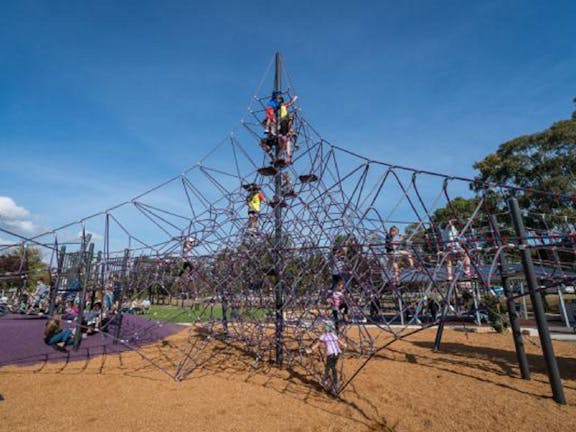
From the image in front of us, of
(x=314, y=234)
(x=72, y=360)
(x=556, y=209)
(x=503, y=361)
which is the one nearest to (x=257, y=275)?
(x=314, y=234)

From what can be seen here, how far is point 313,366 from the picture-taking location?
662 cm

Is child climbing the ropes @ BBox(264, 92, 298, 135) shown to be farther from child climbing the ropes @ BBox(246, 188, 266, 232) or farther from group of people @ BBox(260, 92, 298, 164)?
child climbing the ropes @ BBox(246, 188, 266, 232)

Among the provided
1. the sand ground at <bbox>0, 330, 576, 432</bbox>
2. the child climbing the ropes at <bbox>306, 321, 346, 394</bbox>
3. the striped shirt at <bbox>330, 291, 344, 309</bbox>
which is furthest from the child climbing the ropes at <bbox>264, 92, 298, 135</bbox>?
the sand ground at <bbox>0, 330, 576, 432</bbox>

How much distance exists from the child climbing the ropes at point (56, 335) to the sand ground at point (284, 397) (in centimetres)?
105

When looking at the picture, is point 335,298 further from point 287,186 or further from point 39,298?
point 39,298

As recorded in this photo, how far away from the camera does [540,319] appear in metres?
5.10

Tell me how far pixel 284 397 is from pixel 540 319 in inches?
176

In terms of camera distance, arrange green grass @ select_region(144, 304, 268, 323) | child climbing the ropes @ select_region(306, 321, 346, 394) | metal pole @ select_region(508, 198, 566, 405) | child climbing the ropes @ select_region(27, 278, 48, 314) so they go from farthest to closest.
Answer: child climbing the ropes @ select_region(27, 278, 48, 314) → green grass @ select_region(144, 304, 268, 323) → child climbing the ropes @ select_region(306, 321, 346, 394) → metal pole @ select_region(508, 198, 566, 405)

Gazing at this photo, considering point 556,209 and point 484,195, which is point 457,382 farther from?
point 556,209

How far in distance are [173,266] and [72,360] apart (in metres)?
3.82

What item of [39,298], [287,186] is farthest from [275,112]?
[39,298]

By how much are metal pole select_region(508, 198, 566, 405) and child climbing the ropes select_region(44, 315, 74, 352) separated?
35.8 ft

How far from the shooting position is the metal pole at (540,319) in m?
4.89

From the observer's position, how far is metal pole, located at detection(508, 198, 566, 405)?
16.0 ft
